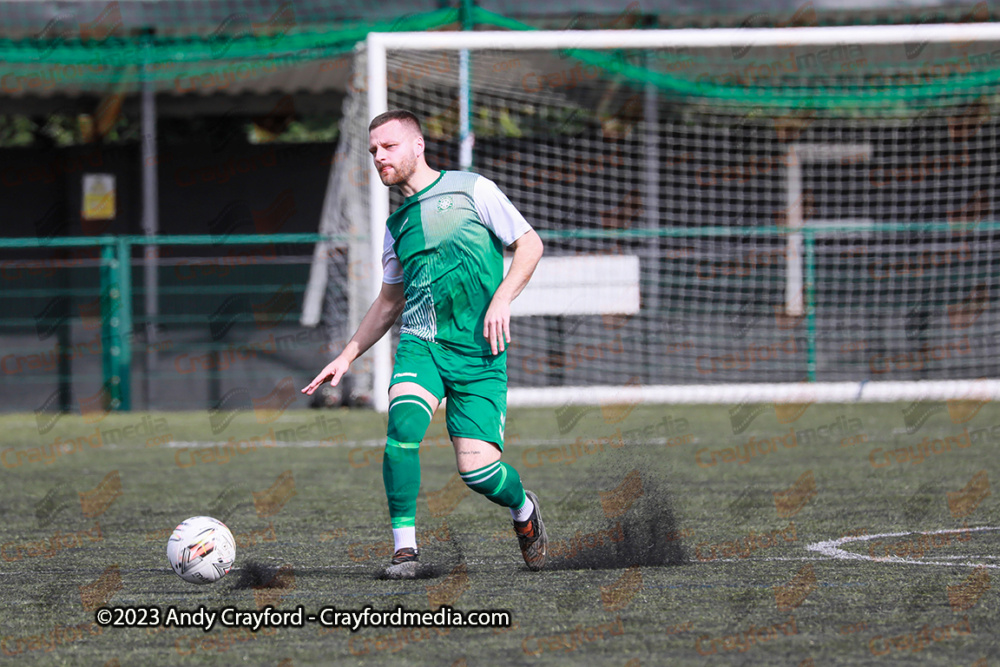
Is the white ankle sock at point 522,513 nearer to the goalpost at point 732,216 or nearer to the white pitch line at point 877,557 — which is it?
the white pitch line at point 877,557

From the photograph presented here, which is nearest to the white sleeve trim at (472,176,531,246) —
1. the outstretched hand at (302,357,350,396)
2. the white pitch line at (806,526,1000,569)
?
the outstretched hand at (302,357,350,396)

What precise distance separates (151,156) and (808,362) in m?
7.80

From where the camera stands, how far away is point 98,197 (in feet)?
56.7

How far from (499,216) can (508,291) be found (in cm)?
37

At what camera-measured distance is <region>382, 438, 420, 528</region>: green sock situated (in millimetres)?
4801

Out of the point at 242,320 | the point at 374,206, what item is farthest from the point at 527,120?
the point at 374,206

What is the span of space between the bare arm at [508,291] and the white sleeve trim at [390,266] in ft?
1.52

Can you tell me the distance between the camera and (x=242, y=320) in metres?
14.3

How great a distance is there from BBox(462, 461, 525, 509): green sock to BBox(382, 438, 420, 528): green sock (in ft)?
0.64

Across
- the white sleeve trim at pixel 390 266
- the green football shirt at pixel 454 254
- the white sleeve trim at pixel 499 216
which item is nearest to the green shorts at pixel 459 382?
the green football shirt at pixel 454 254

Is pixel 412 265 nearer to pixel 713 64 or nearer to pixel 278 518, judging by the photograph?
pixel 278 518

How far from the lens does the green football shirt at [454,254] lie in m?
4.91

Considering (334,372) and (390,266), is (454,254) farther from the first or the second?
(334,372)

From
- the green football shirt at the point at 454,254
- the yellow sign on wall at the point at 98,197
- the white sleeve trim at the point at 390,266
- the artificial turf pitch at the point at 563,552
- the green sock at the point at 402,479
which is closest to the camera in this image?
the artificial turf pitch at the point at 563,552
